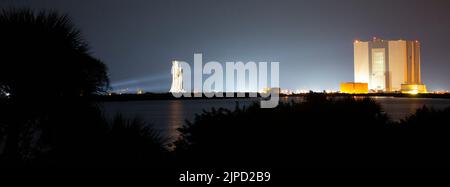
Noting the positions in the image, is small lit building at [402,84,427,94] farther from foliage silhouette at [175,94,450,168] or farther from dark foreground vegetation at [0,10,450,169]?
dark foreground vegetation at [0,10,450,169]

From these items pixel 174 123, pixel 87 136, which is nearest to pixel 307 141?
pixel 87 136

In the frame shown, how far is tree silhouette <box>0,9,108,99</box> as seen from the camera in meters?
7.16

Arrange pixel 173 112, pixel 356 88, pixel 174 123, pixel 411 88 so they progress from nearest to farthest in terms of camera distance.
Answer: pixel 174 123, pixel 173 112, pixel 411 88, pixel 356 88

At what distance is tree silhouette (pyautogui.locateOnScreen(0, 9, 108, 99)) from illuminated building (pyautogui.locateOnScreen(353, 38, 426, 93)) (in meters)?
119

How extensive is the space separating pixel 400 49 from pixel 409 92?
9.55 meters

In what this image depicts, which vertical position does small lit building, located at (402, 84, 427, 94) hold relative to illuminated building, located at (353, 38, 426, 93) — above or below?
below

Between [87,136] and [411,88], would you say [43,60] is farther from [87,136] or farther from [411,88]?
[411,88]

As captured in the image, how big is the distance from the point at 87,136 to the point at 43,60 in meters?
1.08

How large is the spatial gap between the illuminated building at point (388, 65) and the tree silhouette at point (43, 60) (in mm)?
118811

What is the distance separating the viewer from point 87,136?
738 centimetres

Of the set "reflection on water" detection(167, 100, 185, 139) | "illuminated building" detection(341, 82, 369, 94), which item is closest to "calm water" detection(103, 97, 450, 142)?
"reflection on water" detection(167, 100, 185, 139)

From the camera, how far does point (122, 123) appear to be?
308 inches
